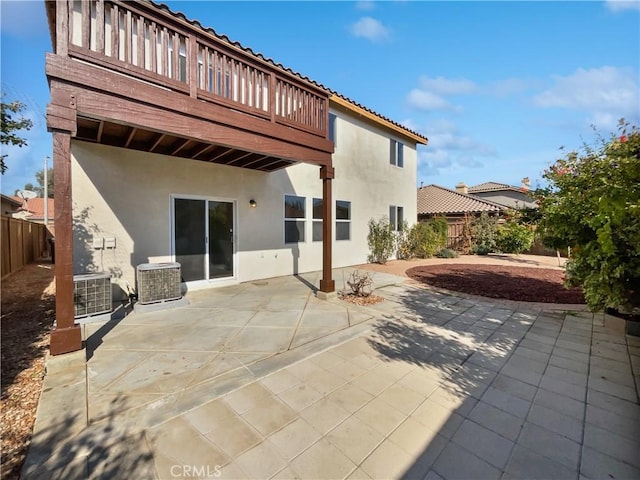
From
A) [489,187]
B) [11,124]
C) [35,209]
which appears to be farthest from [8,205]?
[489,187]

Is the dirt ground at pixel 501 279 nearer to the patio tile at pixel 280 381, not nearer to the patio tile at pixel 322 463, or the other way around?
the patio tile at pixel 280 381

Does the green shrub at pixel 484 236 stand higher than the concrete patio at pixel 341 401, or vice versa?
the green shrub at pixel 484 236

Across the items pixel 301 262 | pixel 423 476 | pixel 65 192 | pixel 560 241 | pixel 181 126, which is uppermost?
pixel 181 126

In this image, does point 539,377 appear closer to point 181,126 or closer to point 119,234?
point 181,126

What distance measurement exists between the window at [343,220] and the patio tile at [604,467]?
8358 mm

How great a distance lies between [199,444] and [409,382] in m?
1.96

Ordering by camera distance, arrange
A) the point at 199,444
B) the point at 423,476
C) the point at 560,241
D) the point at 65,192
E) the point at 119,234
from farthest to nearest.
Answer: the point at 119,234
the point at 560,241
the point at 65,192
the point at 199,444
the point at 423,476

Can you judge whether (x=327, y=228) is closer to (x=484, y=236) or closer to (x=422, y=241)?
(x=422, y=241)

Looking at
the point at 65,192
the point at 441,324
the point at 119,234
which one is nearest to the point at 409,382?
the point at 441,324

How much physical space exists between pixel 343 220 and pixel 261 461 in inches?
342

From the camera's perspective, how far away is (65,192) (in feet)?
10.1

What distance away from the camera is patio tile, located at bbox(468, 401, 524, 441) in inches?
85.6

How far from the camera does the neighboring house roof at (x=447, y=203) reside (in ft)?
55.6

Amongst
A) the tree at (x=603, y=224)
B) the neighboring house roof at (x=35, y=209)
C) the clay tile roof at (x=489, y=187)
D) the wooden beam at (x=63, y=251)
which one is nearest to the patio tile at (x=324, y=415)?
the tree at (x=603, y=224)
